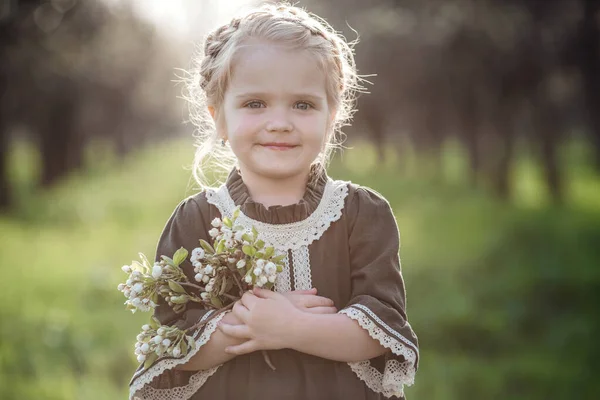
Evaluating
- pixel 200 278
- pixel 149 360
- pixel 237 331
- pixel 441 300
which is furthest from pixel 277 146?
pixel 441 300

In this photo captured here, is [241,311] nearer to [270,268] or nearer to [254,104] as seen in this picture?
[270,268]

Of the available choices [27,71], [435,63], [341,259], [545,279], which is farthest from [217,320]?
[27,71]

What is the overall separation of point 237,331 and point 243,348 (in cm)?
6

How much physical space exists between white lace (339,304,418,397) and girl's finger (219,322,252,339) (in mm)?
311

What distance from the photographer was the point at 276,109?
8.73 ft

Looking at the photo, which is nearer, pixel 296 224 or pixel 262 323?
pixel 262 323

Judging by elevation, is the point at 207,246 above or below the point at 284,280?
above

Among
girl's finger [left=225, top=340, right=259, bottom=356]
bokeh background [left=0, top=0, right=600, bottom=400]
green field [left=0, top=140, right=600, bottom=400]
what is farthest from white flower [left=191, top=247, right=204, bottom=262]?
green field [left=0, top=140, right=600, bottom=400]

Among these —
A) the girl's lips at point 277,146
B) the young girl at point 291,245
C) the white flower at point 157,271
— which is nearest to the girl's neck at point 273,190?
the young girl at point 291,245

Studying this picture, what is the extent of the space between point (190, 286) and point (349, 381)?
613 mm

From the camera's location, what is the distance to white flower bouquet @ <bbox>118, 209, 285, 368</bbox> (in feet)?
8.05

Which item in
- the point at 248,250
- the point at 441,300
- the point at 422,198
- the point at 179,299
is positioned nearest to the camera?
the point at 248,250

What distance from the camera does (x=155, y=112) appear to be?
5441 centimetres

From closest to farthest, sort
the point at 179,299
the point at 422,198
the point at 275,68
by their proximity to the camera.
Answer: the point at 179,299 < the point at 275,68 < the point at 422,198
